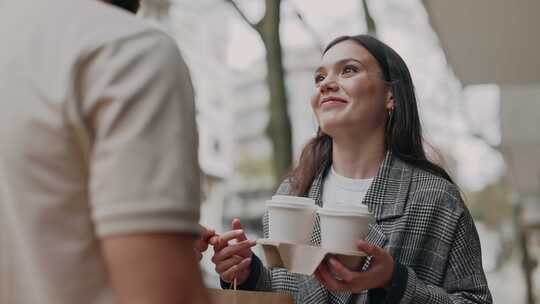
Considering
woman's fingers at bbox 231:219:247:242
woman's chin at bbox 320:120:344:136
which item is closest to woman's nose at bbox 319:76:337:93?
woman's chin at bbox 320:120:344:136

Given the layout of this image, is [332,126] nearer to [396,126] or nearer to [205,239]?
[396,126]

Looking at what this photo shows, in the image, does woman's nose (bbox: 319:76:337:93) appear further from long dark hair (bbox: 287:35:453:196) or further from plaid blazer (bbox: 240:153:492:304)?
plaid blazer (bbox: 240:153:492:304)

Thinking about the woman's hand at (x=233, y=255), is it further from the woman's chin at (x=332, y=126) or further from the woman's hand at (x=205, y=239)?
the woman's chin at (x=332, y=126)

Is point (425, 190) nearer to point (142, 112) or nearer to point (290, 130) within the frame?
point (142, 112)

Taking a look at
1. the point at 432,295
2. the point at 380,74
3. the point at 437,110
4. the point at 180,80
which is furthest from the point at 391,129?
the point at 437,110

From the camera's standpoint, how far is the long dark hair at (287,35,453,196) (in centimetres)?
235

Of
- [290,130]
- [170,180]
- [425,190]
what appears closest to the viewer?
[170,180]

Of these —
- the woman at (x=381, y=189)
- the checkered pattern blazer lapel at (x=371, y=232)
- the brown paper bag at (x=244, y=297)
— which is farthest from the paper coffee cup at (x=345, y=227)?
the checkered pattern blazer lapel at (x=371, y=232)

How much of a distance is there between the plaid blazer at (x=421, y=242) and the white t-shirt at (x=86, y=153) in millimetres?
1176

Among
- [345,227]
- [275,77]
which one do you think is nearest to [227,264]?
[345,227]

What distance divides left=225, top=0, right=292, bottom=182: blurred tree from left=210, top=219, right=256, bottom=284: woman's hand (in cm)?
425

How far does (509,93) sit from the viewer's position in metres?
11.6

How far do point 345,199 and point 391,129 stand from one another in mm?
277

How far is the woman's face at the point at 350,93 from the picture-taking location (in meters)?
2.27
